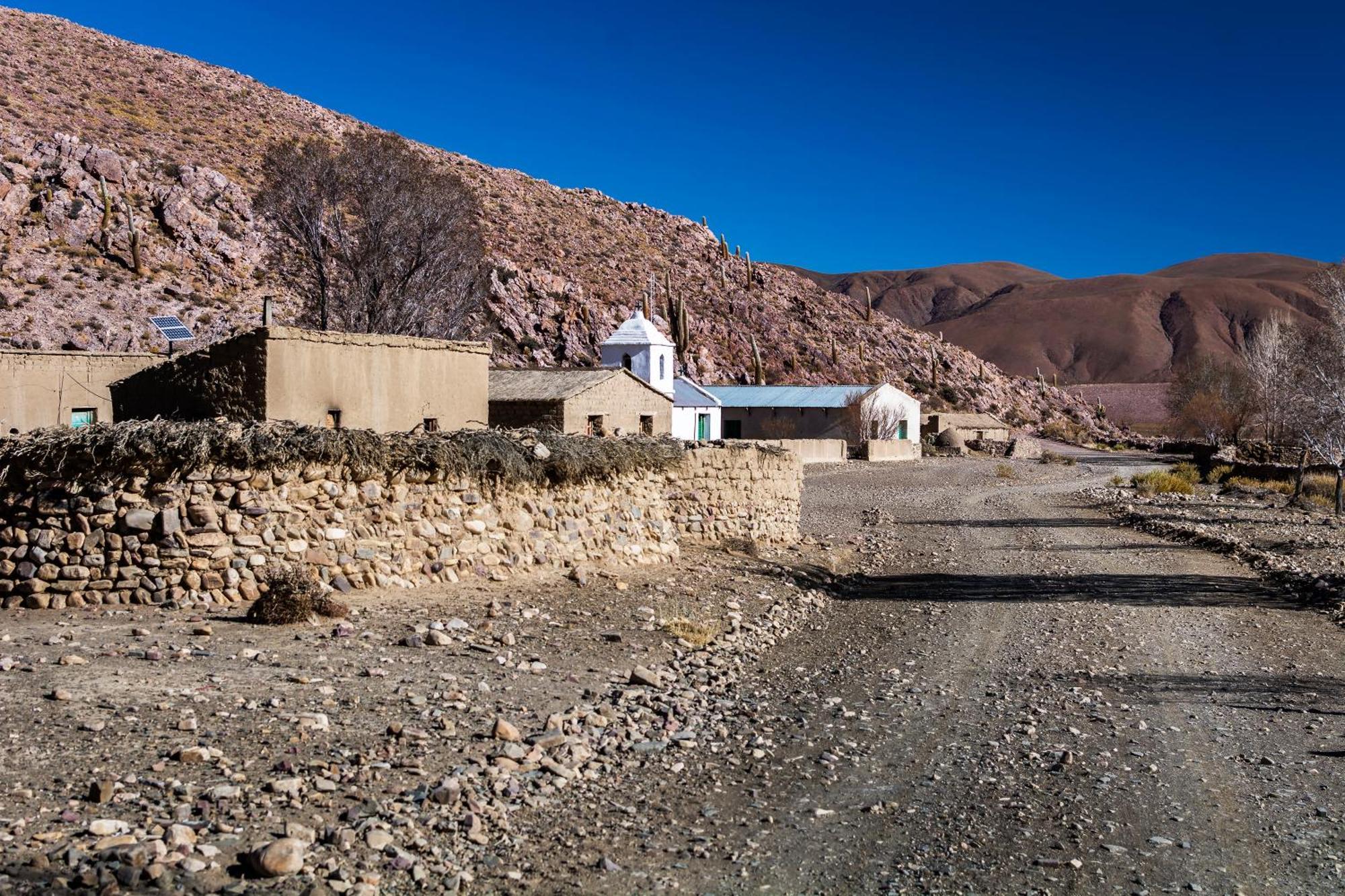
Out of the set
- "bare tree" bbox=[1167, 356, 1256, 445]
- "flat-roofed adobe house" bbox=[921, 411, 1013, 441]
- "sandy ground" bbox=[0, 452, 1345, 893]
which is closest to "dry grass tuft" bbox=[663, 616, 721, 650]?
"sandy ground" bbox=[0, 452, 1345, 893]

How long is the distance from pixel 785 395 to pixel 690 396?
1096cm

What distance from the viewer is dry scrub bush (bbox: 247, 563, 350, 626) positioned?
9398 mm

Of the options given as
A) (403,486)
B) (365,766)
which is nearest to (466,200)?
(403,486)

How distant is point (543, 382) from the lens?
80.7 feet

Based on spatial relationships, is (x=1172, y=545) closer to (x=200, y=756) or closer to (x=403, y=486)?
(x=403, y=486)

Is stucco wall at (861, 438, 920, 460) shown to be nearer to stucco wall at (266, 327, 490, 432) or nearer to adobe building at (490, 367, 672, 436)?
adobe building at (490, 367, 672, 436)

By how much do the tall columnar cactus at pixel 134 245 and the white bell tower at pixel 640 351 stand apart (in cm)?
1775

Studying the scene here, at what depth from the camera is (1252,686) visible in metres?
9.78

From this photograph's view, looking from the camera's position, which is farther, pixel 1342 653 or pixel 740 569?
pixel 740 569

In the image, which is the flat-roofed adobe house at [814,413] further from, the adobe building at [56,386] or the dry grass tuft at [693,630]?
the dry grass tuft at [693,630]

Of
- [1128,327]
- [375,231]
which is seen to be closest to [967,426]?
[375,231]

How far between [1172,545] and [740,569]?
1071 centimetres

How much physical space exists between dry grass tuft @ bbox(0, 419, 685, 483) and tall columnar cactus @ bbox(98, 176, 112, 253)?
36.3 m

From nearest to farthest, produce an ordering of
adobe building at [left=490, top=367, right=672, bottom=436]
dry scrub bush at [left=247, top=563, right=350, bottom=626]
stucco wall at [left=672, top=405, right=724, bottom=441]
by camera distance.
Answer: dry scrub bush at [left=247, top=563, right=350, bottom=626]
adobe building at [left=490, top=367, right=672, bottom=436]
stucco wall at [left=672, top=405, right=724, bottom=441]
